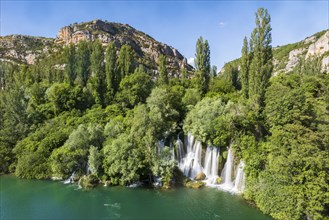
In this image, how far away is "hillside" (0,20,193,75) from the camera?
159 metres

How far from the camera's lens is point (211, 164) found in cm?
3906

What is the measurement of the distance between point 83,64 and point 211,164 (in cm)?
4975

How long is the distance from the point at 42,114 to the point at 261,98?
48775mm

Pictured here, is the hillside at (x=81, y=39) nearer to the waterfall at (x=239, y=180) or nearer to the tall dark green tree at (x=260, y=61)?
the tall dark green tree at (x=260, y=61)

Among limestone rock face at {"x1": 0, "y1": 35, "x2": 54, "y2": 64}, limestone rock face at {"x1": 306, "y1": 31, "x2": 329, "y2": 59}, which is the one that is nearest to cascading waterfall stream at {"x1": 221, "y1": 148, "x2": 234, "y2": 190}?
limestone rock face at {"x1": 0, "y1": 35, "x2": 54, "y2": 64}

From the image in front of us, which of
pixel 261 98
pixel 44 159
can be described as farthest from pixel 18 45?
pixel 261 98

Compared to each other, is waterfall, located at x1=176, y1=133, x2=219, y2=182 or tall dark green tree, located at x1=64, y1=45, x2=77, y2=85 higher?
tall dark green tree, located at x1=64, y1=45, x2=77, y2=85

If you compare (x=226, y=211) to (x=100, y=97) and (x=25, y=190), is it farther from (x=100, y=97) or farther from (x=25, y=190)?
(x=100, y=97)

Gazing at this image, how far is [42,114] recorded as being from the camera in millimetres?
56906

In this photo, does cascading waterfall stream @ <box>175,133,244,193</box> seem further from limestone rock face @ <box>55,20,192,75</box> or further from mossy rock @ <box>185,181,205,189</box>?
limestone rock face @ <box>55,20,192,75</box>

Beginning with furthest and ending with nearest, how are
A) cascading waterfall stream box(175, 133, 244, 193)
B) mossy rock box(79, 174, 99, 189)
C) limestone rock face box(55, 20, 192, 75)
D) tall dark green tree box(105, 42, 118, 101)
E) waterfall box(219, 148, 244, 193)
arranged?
limestone rock face box(55, 20, 192, 75)
tall dark green tree box(105, 42, 118, 101)
mossy rock box(79, 174, 99, 189)
cascading waterfall stream box(175, 133, 244, 193)
waterfall box(219, 148, 244, 193)

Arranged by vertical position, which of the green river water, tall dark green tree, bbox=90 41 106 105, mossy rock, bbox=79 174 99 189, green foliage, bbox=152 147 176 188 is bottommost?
the green river water

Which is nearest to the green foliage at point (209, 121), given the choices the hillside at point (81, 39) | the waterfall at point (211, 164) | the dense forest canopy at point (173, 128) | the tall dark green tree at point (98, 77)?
the dense forest canopy at point (173, 128)

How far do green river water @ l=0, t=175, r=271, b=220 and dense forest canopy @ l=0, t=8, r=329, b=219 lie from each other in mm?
2440
